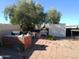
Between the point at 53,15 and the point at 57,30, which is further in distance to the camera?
the point at 53,15

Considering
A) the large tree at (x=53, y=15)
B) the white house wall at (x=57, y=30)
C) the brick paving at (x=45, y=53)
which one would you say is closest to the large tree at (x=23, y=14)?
the white house wall at (x=57, y=30)

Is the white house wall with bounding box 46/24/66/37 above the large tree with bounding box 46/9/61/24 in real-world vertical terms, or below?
below

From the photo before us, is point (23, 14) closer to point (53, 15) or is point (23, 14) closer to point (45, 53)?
point (45, 53)

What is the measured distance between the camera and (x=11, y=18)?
43188mm

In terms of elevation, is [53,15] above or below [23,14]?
below

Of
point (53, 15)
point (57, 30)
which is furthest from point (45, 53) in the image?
point (53, 15)

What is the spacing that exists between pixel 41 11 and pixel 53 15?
2261 cm

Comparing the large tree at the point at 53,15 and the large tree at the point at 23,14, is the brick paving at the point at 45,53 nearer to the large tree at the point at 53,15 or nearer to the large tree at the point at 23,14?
the large tree at the point at 23,14

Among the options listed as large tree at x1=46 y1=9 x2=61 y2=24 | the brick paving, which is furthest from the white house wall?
the brick paving

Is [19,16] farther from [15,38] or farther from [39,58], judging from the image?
[39,58]

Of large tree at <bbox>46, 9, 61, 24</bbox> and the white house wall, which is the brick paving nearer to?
the white house wall

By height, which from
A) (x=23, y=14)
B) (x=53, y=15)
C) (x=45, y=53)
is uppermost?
(x=23, y=14)

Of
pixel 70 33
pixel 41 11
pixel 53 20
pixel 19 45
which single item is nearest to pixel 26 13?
pixel 41 11

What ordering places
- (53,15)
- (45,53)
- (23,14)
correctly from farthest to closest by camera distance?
(53,15)
(23,14)
(45,53)
